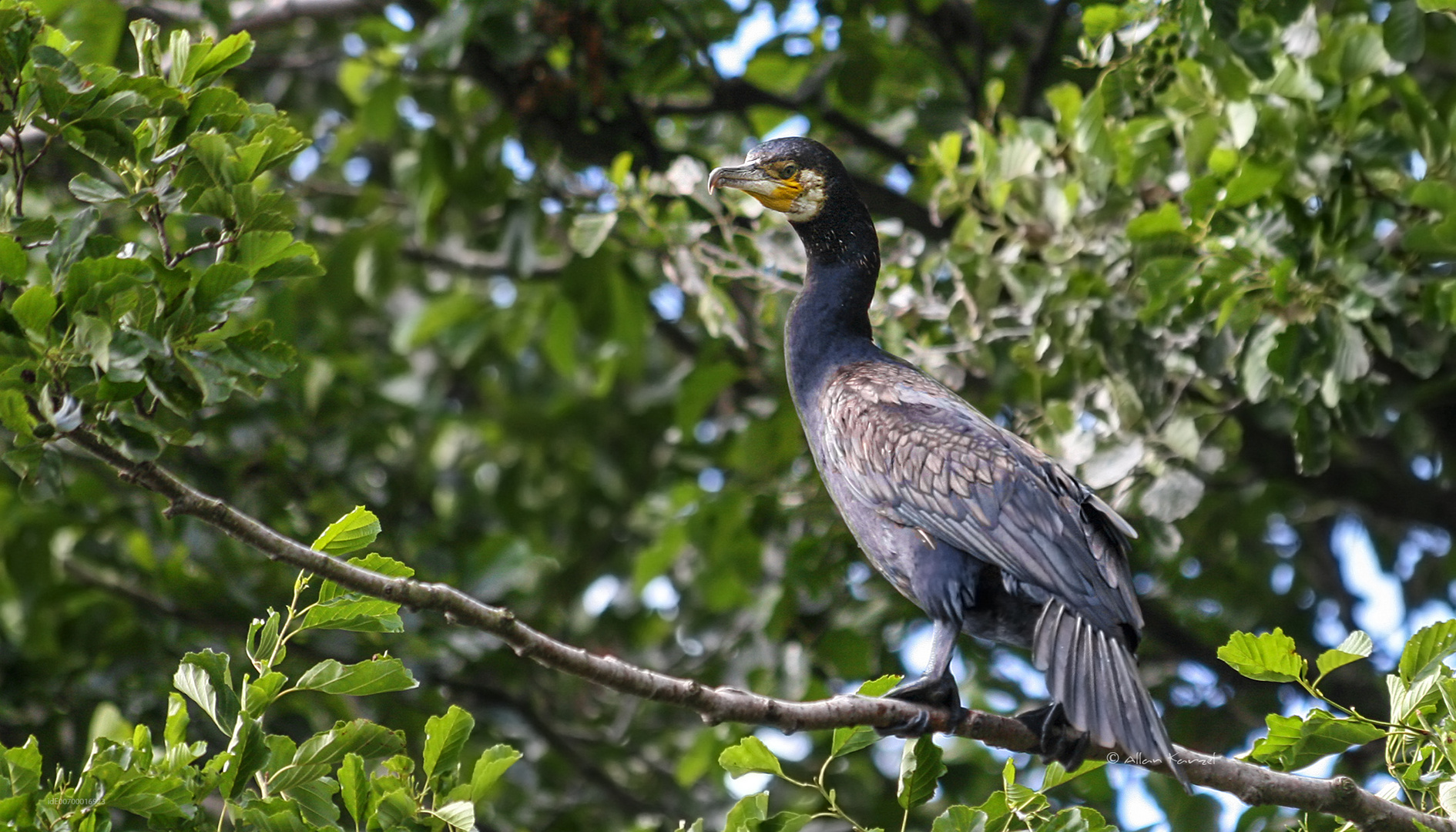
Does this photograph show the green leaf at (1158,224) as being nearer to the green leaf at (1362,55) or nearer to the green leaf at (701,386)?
the green leaf at (1362,55)

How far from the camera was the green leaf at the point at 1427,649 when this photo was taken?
2998mm

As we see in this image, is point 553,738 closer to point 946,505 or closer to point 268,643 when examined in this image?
point 946,505

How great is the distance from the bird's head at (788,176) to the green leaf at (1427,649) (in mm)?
1952

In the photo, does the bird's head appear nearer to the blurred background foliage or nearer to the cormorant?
the cormorant

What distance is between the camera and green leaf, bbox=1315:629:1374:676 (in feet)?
9.22

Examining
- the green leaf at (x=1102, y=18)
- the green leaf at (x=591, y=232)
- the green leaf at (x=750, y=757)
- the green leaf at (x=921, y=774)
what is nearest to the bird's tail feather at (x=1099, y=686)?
the green leaf at (x=921, y=774)

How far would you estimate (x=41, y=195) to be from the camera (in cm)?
607

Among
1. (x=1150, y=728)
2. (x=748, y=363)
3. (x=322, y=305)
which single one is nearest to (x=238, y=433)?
(x=322, y=305)

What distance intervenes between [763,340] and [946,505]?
1.99 metres

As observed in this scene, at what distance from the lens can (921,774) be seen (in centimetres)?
313

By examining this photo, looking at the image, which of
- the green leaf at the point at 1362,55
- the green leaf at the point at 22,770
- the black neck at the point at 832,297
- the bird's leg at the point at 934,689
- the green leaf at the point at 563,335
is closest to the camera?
the green leaf at the point at 22,770

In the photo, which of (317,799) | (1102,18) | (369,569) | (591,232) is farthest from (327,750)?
(1102,18)

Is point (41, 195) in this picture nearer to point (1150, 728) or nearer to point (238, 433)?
point (238, 433)

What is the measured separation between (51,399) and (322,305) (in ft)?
14.0
